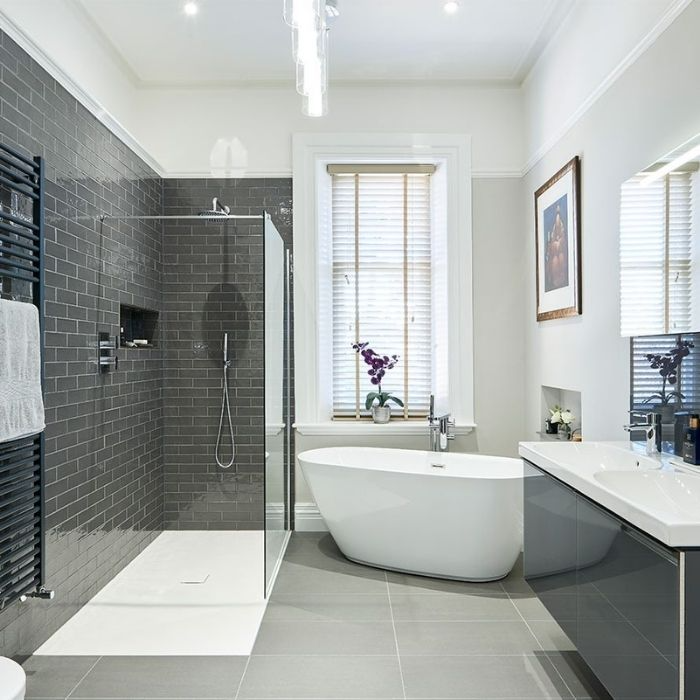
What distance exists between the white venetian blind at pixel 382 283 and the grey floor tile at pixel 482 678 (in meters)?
2.16

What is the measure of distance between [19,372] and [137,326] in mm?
1697

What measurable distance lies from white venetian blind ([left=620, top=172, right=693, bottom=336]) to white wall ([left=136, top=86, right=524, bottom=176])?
1.86 meters

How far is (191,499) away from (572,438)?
2.58 m

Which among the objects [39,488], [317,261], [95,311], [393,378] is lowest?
[39,488]

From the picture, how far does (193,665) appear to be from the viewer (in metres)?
2.50

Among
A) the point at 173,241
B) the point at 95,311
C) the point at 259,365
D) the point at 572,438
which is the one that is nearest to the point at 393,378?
the point at 259,365

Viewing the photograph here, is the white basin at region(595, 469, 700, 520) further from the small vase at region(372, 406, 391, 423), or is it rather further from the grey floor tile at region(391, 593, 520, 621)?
the small vase at region(372, 406, 391, 423)

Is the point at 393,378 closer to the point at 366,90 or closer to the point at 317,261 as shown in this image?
the point at 317,261

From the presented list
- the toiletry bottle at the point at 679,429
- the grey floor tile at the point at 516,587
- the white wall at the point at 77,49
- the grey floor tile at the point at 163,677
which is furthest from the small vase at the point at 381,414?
the white wall at the point at 77,49

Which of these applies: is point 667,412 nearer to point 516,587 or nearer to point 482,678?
point 482,678

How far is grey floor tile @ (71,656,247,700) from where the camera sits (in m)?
2.29

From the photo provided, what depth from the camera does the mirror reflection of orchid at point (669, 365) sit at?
7.50 ft

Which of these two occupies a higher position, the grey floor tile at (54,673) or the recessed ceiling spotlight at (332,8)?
the recessed ceiling spotlight at (332,8)

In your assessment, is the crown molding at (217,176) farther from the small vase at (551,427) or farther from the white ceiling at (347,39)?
the small vase at (551,427)
